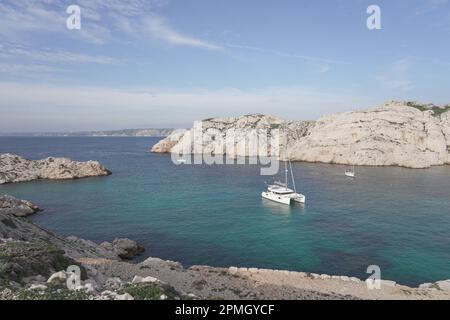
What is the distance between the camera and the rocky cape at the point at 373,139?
117m

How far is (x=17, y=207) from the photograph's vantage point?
56906mm

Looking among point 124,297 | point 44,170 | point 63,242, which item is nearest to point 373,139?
point 44,170

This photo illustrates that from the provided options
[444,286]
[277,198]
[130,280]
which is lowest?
[444,286]

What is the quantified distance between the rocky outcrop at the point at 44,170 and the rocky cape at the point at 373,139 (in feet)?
236

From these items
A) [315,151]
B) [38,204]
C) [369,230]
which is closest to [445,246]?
[369,230]

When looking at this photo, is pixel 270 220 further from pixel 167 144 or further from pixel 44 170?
pixel 167 144

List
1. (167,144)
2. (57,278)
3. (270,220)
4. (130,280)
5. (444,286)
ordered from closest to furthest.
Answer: (57,278)
(130,280)
(444,286)
(270,220)
(167,144)

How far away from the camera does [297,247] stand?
41.2 m

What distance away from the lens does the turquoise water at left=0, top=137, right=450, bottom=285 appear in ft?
124

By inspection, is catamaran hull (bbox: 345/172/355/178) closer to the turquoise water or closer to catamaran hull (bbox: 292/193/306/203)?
the turquoise water

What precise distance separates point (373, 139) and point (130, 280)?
116 metres

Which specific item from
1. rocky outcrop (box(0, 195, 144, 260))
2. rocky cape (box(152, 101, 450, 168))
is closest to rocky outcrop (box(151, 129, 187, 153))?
rocky cape (box(152, 101, 450, 168))

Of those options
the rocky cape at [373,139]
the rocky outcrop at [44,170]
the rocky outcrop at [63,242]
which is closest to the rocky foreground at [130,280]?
the rocky outcrop at [63,242]
